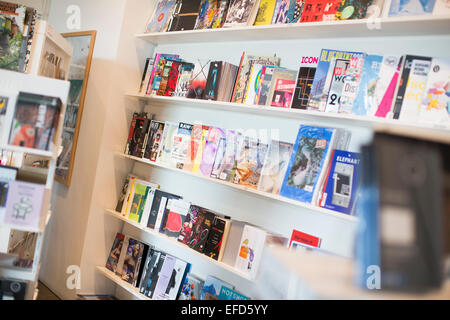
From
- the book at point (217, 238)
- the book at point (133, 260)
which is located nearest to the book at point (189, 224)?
the book at point (217, 238)

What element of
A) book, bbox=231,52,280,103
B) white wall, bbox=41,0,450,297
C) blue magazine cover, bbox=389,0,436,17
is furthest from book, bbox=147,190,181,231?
blue magazine cover, bbox=389,0,436,17

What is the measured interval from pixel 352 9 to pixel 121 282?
8.29 ft

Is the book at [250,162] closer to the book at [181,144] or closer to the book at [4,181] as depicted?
the book at [181,144]

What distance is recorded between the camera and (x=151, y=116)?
3.50 m

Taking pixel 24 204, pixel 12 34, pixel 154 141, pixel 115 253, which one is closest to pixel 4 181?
pixel 24 204

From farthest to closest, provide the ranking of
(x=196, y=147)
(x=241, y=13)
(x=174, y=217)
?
1. (x=174, y=217)
2. (x=196, y=147)
3. (x=241, y=13)

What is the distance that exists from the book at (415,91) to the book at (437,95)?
2 centimetres

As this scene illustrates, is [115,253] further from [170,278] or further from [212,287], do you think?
[212,287]

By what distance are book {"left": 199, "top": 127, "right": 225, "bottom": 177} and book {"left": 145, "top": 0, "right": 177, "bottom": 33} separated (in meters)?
1.10

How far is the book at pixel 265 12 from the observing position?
8.32 ft

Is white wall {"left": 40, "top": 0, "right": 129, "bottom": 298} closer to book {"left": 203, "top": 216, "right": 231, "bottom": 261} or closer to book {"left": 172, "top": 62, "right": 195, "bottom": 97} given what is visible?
book {"left": 172, "top": 62, "right": 195, "bottom": 97}

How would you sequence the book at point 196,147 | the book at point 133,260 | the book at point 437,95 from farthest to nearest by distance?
the book at point 133,260 → the book at point 196,147 → the book at point 437,95

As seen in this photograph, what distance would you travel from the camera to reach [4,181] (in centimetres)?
193
